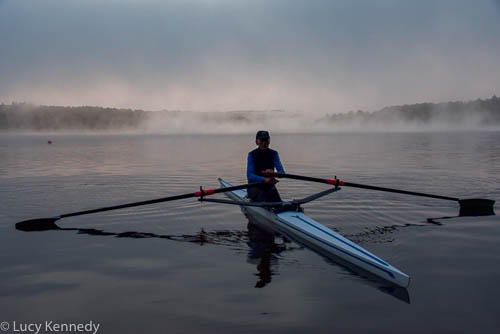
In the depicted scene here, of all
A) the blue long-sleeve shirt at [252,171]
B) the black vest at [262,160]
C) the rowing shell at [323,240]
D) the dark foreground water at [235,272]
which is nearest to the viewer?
the dark foreground water at [235,272]

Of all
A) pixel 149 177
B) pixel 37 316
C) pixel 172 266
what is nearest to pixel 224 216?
pixel 172 266

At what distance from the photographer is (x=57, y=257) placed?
25.9 feet

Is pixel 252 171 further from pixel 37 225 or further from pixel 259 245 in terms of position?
pixel 37 225

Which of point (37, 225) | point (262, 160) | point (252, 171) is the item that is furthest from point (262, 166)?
point (37, 225)

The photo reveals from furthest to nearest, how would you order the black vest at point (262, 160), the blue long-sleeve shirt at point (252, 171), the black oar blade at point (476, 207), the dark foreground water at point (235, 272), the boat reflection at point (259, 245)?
the black oar blade at point (476, 207), the black vest at point (262, 160), the blue long-sleeve shirt at point (252, 171), the boat reflection at point (259, 245), the dark foreground water at point (235, 272)

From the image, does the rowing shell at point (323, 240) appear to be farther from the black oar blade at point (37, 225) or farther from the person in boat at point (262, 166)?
the black oar blade at point (37, 225)

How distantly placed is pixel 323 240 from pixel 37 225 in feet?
24.6

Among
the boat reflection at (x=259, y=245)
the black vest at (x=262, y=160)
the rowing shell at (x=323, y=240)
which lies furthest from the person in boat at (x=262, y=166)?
the boat reflection at (x=259, y=245)

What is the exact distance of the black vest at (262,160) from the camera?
34.3ft

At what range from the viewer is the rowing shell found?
246 inches

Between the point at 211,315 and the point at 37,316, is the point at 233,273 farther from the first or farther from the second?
the point at 37,316

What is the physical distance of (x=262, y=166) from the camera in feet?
34.6

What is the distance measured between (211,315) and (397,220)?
688 centimetres

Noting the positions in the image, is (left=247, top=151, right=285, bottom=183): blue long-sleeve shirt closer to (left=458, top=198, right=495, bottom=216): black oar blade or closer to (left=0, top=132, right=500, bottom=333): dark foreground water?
(left=0, top=132, right=500, bottom=333): dark foreground water
